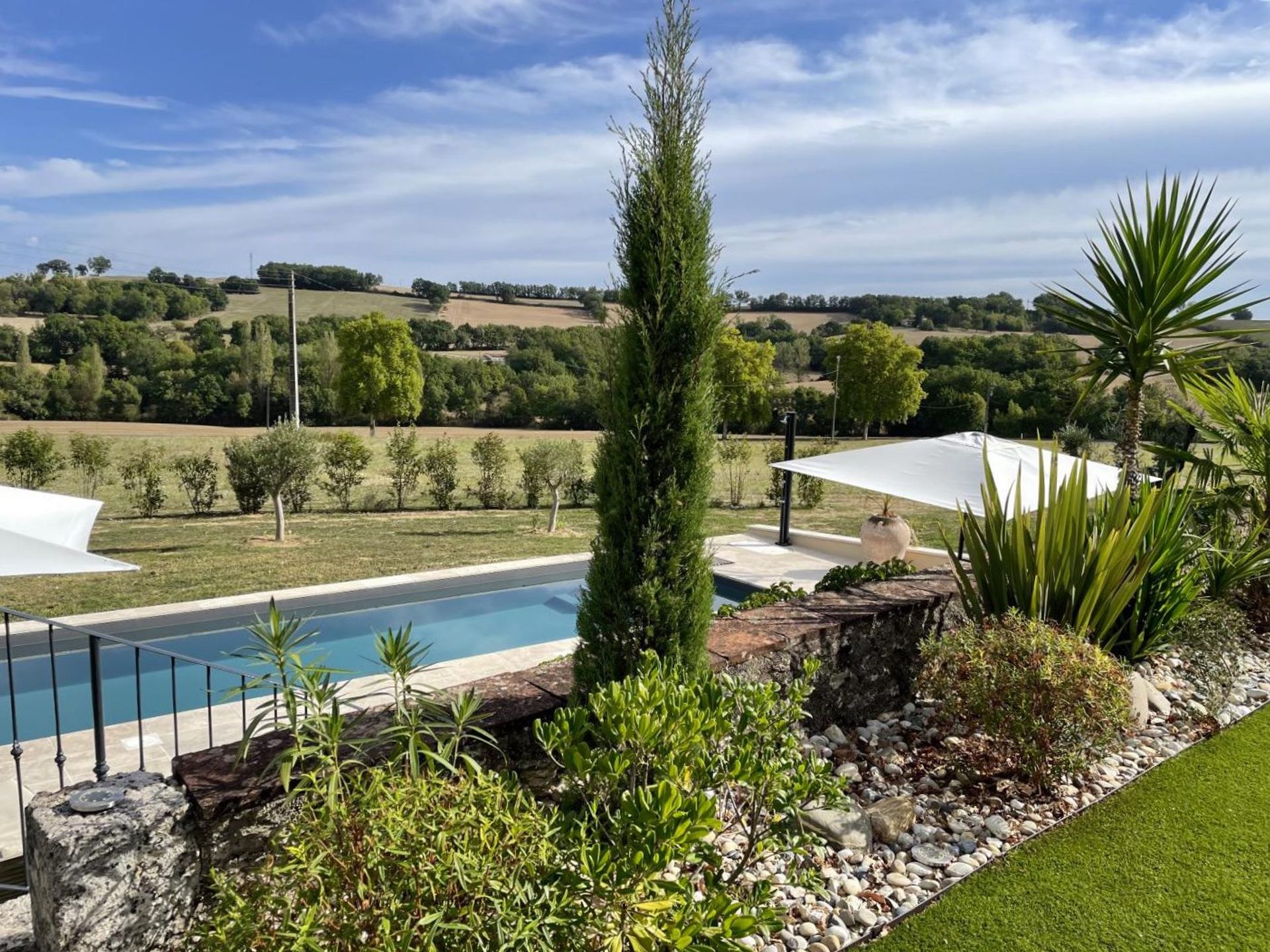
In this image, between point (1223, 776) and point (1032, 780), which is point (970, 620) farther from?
point (1223, 776)

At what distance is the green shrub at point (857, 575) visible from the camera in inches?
212

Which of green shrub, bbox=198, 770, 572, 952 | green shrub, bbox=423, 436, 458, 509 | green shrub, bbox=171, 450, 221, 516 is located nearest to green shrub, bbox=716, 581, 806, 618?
green shrub, bbox=198, 770, 572, 952

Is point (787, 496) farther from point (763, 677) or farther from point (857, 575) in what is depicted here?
point (763, 677)

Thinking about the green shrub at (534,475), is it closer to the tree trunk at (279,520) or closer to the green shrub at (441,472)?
the green shrub at (441,472)

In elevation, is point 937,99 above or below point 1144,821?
above

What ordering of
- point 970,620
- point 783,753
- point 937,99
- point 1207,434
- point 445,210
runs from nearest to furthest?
point 783,753 → point 970,620 → point 937,99 → point 1207,434 → point 445,210

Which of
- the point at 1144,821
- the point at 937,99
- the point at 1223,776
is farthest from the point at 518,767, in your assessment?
the point at 937,99

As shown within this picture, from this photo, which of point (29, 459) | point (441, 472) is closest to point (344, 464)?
point (441, 472)

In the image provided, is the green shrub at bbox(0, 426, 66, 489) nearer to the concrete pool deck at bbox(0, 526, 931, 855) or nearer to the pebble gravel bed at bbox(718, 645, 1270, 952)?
the concrete pool deck at bbox(0, 526, 931, 855)

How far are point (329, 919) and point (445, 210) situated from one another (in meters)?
15.2

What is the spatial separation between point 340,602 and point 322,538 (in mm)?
4388

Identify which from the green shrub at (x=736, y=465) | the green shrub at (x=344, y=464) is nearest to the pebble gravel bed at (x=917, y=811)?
the green shrub at (x=736, y=465)

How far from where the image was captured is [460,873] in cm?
184

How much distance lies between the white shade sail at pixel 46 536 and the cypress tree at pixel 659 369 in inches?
83.8
